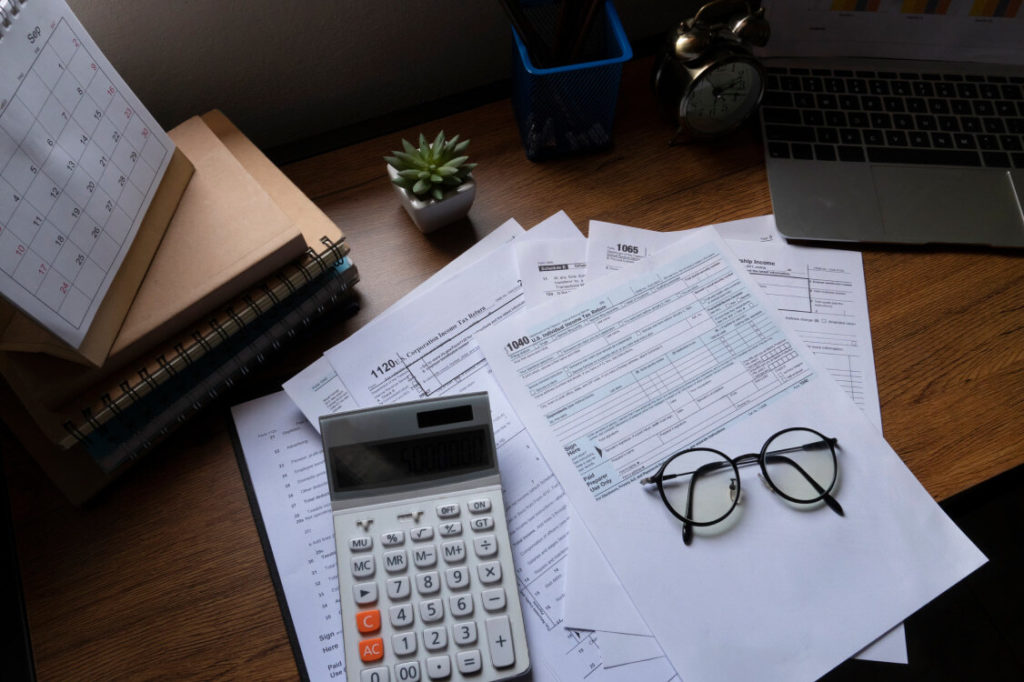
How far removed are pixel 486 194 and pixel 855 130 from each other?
1.38 feet

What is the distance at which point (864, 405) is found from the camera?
2.24ft

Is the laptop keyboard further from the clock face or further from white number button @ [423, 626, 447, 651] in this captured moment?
white number button @ [423, 626, 447, 651]

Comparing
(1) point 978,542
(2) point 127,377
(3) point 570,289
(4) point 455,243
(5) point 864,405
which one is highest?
(2) point 127,377

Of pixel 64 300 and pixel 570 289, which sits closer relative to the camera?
pixel 64 300

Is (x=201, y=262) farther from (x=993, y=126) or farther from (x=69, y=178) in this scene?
(x=993, y=126)

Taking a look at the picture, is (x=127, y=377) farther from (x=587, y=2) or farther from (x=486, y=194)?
(x=587, y=2)

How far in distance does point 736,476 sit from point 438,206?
15.2 inches

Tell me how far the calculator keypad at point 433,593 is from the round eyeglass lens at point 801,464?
0.84 feet

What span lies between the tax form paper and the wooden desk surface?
66mm

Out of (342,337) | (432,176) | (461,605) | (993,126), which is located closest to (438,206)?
(432,176)

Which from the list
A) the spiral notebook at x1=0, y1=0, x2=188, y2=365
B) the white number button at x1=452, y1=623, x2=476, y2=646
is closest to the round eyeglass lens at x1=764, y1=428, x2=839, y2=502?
the white number button at x1=452, y1=623, x2=476, y2=646

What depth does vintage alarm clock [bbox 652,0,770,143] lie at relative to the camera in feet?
2.39

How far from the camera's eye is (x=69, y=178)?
1.77 feet

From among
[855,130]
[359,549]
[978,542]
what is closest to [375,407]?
[359,549]
